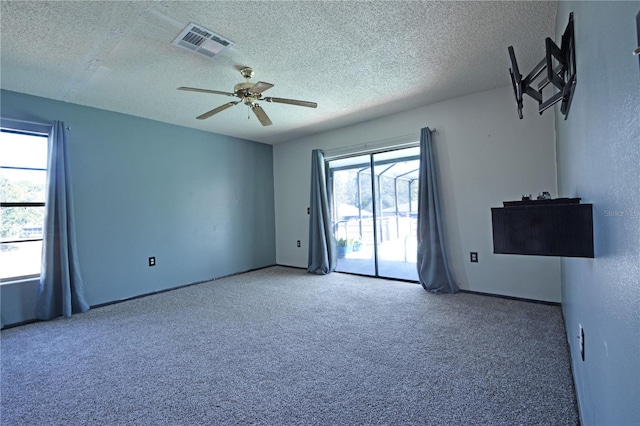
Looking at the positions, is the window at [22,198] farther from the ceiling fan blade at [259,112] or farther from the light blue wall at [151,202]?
the ceiling fan blade at [259,112]

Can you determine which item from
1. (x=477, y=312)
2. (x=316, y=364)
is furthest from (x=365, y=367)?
(x=477, y=312)

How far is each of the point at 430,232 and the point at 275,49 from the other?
270cm

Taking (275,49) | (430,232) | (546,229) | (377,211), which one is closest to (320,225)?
(377,211)

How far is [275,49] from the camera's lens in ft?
8.14

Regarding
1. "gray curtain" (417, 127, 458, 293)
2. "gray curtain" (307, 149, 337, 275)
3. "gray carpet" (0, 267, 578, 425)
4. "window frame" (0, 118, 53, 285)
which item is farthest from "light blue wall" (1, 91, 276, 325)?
"gray curtain" (417, 127, 458, 293)

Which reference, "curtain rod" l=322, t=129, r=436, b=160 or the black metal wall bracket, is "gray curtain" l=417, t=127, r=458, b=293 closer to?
"curtain rod" l=322, t=129, r=436, b=160

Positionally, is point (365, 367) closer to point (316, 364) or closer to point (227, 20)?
point (316, 364)

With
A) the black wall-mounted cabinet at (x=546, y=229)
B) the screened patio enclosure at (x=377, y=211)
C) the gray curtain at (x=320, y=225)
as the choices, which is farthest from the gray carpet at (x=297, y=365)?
the gray curtain at (x=320, y=225)

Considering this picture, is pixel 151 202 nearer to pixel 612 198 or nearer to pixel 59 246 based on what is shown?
pixel 59 246

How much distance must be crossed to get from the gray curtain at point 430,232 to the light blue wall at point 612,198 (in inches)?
102

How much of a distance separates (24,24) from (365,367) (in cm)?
328

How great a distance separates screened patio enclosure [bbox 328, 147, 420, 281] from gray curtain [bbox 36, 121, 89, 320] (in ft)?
11.6

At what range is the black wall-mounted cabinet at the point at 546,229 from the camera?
0.96 metres

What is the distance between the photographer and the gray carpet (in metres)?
1.62
